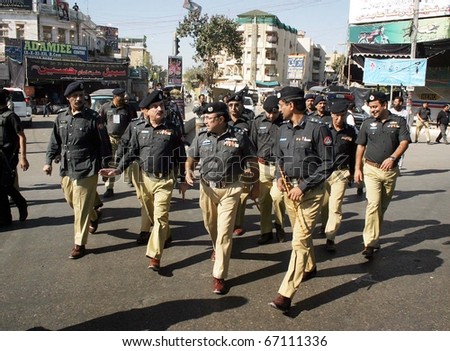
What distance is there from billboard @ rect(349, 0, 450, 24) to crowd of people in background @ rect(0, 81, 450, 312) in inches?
814

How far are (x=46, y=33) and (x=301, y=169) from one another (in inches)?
1728

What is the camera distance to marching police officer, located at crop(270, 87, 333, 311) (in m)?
3.86

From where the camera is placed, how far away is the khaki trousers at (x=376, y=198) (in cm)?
504

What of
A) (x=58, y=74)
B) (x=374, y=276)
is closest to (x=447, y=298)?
(x=374, y=276)

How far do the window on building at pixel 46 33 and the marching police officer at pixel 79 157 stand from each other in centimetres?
4142

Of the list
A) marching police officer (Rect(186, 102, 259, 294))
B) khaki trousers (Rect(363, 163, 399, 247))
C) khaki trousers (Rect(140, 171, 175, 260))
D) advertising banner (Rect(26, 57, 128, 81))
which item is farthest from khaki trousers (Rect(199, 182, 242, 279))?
advertising banner (Rect(26, 57, 128, 81))

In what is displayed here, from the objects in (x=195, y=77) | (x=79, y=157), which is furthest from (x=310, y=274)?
(x=195, y=77)

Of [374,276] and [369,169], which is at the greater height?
[369,169]

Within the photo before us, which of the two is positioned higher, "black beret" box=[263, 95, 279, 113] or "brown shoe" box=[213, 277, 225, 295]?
"black beret" box=[263, 95, 279, 113]

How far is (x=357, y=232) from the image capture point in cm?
617

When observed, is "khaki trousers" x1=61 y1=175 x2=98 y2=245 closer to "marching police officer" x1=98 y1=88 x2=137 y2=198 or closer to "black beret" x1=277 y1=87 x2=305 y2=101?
"black beret" x1=277 y1=87 x2=305 y2=101

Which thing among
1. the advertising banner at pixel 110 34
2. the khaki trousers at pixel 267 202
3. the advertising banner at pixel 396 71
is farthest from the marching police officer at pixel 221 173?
the advertising banner at pixel 110 34
